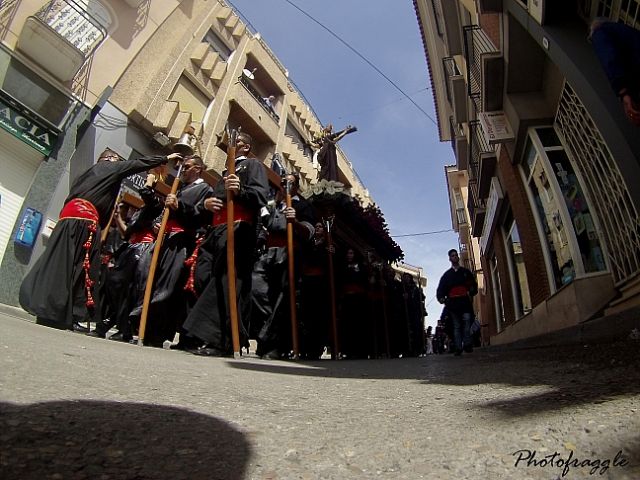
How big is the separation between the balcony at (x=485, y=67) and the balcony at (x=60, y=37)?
30.1ft

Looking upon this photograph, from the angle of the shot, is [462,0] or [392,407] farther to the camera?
[462,0]

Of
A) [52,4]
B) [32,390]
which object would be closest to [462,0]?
[52,4]

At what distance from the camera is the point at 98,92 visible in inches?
423

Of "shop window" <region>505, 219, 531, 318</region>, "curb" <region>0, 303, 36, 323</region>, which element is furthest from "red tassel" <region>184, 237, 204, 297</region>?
"shop window" <region>505, 219, 531, 318</region>

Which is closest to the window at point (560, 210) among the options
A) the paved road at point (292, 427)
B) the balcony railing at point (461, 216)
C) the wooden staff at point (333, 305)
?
the wooden staff at point (333, 305)

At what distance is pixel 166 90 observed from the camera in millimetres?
12273

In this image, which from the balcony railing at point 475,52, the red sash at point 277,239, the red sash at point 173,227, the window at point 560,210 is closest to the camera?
the red sash at point 173,227

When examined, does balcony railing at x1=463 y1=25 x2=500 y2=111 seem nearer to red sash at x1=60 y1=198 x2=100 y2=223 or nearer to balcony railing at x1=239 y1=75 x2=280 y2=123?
red sash at x1=60 y1=198 x2=100 y2=223

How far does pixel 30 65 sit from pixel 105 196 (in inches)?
298

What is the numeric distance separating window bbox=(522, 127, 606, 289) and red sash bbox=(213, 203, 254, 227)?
472 cm

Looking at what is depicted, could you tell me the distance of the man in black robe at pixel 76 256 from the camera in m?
3.80

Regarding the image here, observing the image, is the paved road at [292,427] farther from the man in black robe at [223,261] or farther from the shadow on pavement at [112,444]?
the man in black robe at [223,261]

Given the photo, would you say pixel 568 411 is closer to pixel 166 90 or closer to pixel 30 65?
pixel 30 65

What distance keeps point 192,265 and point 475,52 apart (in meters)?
8.47
